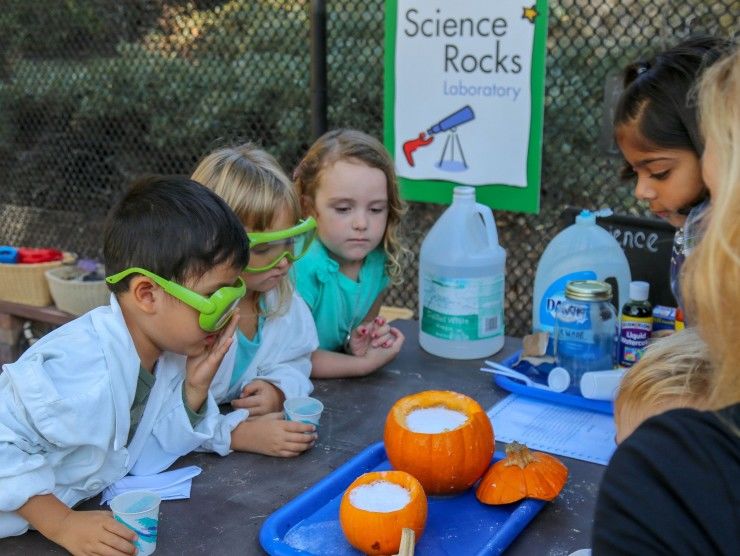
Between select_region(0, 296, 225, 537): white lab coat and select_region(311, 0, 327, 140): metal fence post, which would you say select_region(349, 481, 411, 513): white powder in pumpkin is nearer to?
select_region(0, 296, 225, 537): white lab coat

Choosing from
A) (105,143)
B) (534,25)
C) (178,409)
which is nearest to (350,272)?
(178,409)

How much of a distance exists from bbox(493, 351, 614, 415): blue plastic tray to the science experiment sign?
1.39 metres

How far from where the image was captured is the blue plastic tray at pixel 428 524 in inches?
60.6

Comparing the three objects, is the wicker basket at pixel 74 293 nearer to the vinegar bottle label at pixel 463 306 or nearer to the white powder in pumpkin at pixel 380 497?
the vinegar bottle label at pixel 463 306

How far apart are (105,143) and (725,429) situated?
197 inches

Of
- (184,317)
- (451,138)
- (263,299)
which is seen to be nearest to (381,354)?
(263,299)

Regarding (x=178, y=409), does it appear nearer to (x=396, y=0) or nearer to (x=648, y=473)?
(x=648, y=473)

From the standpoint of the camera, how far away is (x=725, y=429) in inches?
35.9

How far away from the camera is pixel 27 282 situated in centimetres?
462

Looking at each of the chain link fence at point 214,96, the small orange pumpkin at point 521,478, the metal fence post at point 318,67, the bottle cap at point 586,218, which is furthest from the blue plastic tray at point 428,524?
the metal fence post at point 318,67

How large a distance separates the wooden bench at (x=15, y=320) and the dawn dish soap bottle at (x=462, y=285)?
258 cm

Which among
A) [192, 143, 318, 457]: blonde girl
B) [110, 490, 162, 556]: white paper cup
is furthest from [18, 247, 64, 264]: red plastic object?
[110, 490, 162, 556]: white paper cup

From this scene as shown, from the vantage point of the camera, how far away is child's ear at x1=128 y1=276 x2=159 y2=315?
175cm

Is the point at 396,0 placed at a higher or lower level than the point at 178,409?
higher
